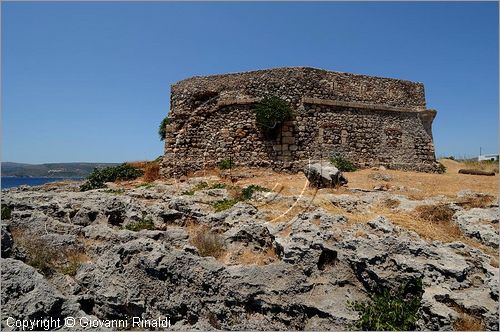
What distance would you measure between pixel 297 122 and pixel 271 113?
121 centimetres

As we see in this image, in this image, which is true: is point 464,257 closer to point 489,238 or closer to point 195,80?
point 489,238

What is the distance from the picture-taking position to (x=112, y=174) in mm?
17094

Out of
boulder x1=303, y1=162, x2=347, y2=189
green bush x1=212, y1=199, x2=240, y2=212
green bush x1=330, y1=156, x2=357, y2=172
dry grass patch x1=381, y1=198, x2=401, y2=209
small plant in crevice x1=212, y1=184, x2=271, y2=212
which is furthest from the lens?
green bush x1=330, y1=156, x2=357, y2=172

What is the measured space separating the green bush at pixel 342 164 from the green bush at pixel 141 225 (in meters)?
8.47

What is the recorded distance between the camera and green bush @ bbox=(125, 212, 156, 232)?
9155mm

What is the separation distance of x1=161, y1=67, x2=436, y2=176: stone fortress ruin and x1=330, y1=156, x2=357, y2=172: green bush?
0.84ft

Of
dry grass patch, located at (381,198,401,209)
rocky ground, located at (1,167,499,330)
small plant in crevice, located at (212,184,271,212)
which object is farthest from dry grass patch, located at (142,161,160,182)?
dry grass patch, located at (381,198,401,209)

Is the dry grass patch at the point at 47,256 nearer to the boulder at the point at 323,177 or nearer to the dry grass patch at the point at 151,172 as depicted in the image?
the boulder at the point at 323,177

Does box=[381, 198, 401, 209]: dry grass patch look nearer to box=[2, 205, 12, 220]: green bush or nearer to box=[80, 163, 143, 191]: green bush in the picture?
box=[2, 205, 12, 220]: green bush

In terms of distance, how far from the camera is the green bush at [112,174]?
648 inches

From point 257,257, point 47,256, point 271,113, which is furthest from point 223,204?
point 271,113

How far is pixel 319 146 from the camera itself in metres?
15.8

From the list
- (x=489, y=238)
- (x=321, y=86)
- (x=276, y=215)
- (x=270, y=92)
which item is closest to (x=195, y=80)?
(x=270, y=92)

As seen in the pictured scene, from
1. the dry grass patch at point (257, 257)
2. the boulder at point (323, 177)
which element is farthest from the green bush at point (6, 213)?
the boulder at point (323, 177)
